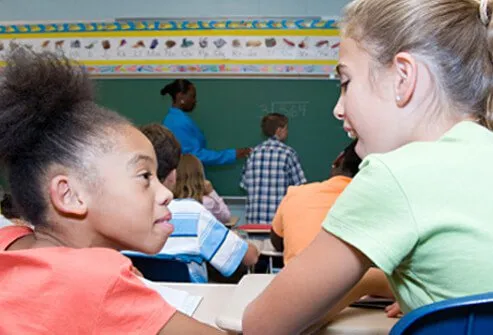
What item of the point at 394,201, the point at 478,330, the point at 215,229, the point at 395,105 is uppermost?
the point at 395,105

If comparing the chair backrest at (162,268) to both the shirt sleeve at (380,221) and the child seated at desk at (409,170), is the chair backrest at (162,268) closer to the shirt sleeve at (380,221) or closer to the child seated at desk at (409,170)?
the child seated at desk at (409,170)

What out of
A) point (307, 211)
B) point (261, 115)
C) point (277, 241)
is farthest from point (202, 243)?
point (261, 115)

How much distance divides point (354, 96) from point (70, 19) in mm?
4654

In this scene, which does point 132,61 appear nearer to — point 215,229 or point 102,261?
point 215,229

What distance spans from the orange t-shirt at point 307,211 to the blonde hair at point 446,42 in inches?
37.8

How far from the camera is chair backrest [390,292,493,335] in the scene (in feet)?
1.98

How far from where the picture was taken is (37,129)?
0.94 meters

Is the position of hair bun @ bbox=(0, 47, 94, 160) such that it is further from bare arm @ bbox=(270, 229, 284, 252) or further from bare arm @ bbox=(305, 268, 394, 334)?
bare arm @ bbox=(270, 229, 284, 252)

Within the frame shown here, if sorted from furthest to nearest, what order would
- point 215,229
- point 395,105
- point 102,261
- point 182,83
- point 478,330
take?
point 182,83 → point 215,229 → point 395,105 → point 102,261 → point 478,330

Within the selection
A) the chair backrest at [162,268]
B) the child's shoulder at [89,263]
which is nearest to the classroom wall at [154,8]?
the chair backrest at [162,268]

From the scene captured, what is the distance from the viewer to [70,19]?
195 inches

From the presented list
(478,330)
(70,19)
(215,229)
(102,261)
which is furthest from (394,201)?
(70,19)

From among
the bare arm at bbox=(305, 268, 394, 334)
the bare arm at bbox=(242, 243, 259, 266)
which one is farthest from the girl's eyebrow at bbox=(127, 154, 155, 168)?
the bare arm at bbox=(242, 243, 259, 266)

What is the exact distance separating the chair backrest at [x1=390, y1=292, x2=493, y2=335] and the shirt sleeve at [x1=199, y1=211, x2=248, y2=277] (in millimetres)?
1301
